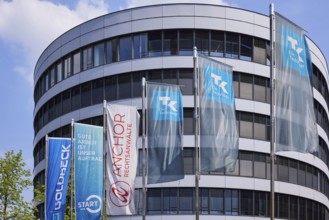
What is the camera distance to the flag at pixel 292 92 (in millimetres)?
29875

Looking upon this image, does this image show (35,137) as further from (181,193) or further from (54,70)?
(181,193)

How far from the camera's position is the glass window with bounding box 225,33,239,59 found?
63344 mm

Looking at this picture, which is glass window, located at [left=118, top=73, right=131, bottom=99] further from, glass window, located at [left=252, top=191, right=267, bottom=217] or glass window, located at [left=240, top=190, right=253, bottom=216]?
glass window, located at [left=252, top=191, right=267, bottom=217]

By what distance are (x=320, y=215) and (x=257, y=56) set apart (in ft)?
57.5

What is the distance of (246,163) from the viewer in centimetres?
6209

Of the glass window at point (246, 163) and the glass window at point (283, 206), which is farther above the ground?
the glass window at point (246, 163)

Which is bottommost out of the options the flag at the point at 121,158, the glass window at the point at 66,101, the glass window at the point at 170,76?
the flag at the point at 121,158

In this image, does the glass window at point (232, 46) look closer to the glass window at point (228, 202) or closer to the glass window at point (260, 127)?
the glass window at point (260, 127)

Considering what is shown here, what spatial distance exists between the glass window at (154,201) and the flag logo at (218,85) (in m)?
27.2

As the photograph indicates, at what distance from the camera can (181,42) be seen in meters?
62.8

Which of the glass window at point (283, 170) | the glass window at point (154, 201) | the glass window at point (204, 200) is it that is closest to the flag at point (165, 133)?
the glass window at point (154, 201)

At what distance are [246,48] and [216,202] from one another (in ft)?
45.7

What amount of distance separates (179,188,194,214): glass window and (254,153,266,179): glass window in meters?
6.30

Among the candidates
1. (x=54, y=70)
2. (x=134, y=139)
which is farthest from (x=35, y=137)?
(x=134, y=139)
